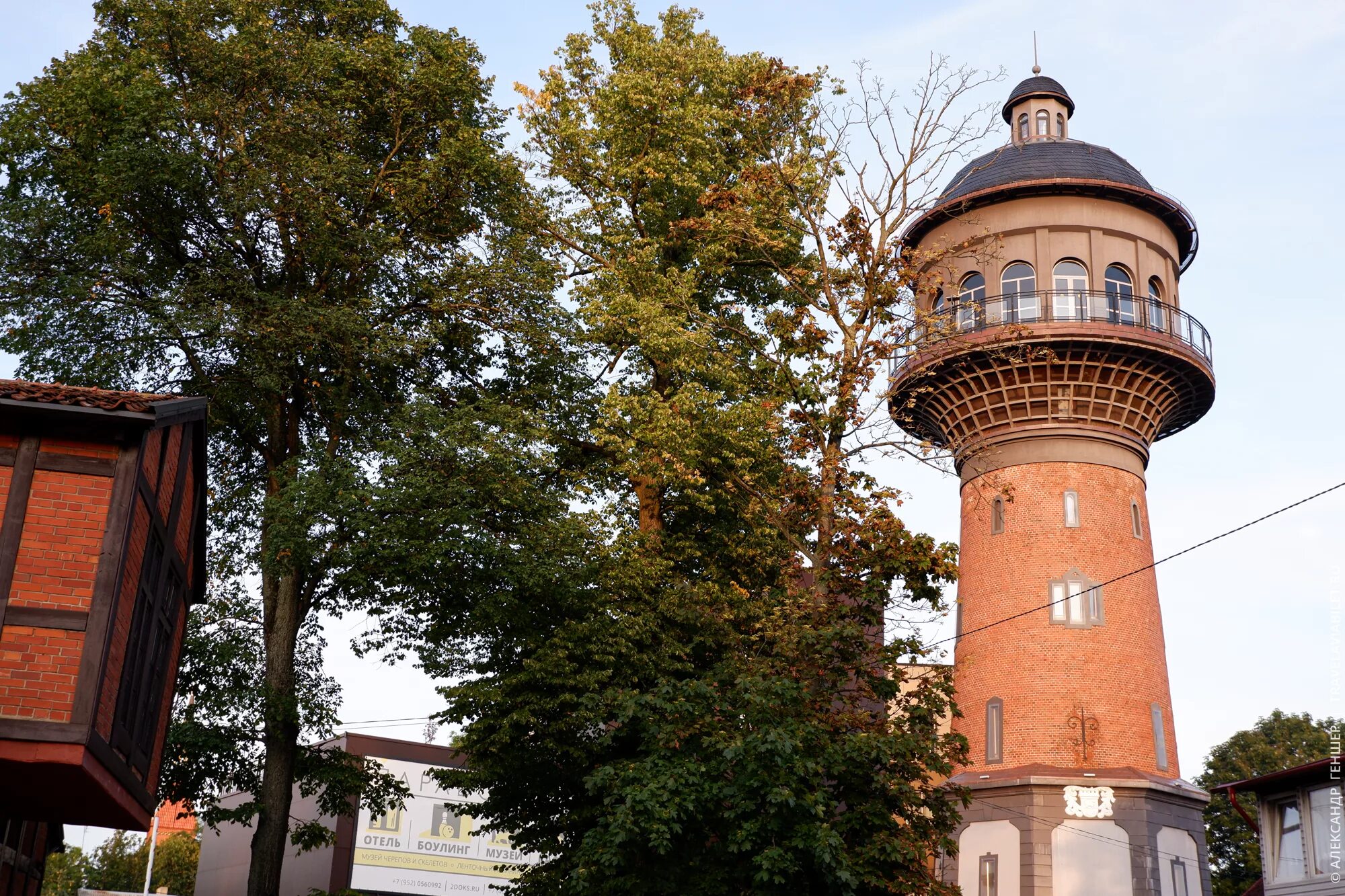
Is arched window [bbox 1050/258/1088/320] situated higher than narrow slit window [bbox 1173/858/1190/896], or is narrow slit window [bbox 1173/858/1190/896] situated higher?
arched window [bbox 1050/258/1088/320]

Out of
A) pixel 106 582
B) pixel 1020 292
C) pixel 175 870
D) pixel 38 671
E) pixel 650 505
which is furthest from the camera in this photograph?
pixel 175 870

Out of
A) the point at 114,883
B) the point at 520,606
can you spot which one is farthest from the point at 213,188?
the point at 114,883

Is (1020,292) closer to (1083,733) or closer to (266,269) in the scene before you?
(1083,733)

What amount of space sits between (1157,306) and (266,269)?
22417mm

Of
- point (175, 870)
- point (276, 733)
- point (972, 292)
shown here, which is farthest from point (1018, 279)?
point (175, 870)

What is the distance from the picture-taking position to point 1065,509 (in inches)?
1281

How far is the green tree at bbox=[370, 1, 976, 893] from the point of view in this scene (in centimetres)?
1911

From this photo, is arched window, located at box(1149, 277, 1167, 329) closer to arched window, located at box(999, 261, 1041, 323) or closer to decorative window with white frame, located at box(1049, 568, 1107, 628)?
arched window, located at box(999, 261, 1041, 323)

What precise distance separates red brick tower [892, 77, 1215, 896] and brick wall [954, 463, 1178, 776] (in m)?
0.05

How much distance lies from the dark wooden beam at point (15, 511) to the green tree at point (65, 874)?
5175cm

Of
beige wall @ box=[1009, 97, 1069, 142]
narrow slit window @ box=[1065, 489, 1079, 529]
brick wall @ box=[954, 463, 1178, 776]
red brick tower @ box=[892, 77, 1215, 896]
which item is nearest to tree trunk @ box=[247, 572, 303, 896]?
red brick tower @ box=[892, 77, 1215, 896]

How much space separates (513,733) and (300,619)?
5.72m

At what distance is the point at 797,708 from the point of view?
19.6 metres

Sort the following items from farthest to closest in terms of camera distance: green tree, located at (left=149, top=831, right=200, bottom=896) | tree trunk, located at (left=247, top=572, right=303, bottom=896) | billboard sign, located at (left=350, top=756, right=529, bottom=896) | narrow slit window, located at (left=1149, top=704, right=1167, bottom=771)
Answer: green tree, located at (left=149, top=831, right=200, bottom=896), billboard sign, located at (left=350, top=756, right=529, bottom=896), narrow slit window, located at (left=1149, top=704, right=1167, bottom=771), tree trunk, located at (left=247, top=572, right=303, bottom=896)
